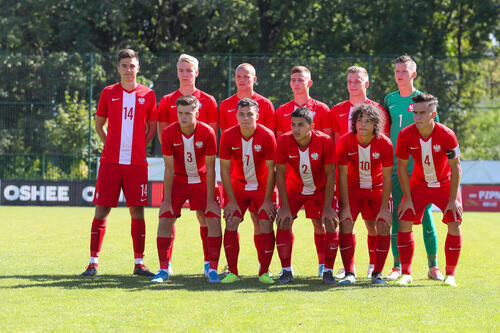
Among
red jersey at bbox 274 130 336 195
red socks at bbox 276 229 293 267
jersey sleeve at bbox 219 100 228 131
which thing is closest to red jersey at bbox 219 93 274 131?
jersey sleeve at bbox 219 100 228 131

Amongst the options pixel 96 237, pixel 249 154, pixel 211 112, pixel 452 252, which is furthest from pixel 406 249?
pixel 96 237

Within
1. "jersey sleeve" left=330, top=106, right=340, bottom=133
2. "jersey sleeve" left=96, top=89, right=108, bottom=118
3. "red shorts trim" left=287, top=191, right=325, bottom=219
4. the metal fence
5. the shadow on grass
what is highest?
the metal fence

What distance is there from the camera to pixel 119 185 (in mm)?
7164

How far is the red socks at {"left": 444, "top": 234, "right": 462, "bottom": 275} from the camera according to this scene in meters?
6.48

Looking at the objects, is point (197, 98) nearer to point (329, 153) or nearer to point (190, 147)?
point (190, 147)

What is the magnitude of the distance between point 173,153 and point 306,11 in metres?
23.5

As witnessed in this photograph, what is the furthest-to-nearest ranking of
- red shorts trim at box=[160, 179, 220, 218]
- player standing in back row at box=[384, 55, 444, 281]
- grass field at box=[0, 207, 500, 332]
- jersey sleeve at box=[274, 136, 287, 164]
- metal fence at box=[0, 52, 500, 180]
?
metal fence at box=[0, 52, 500, 180]
player standing in back row at box=[384, 55, 444, 281]
red shorts trim at box=[160, 179, 220, 218]
jersey sleeve at box=[274, 136, 287, 164]
grass field at box=[0, 207, 500, 332]

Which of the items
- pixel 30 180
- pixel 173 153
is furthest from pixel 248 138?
pixel 30 180

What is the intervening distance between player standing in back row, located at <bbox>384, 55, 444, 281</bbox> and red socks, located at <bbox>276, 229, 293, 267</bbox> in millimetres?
1167

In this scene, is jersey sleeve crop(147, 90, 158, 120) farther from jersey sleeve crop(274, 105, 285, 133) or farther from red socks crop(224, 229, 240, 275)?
red socks crop(224, 229, 240, 275)

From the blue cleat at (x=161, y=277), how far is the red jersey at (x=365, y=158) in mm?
1971

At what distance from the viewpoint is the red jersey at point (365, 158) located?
21.4 feet

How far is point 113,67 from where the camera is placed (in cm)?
2034

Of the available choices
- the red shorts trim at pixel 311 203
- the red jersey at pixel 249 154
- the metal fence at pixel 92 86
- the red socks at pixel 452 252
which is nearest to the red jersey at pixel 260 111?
the red jersey at pixel 249 154
